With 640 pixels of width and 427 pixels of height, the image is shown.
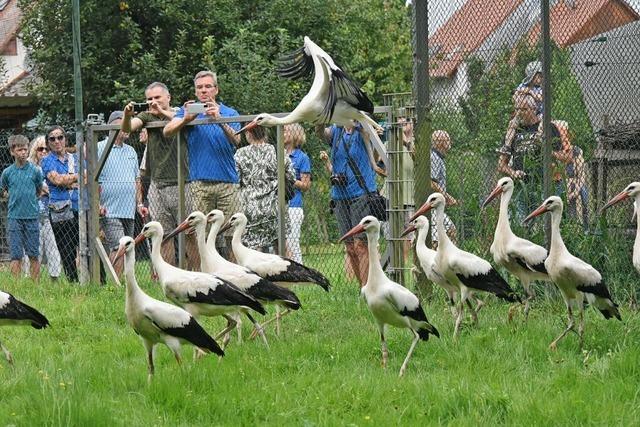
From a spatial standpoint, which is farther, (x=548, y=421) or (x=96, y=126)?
(x=96, y=126)

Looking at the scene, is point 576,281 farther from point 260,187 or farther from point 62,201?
point 62,201

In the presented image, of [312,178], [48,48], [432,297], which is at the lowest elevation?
[432,297]

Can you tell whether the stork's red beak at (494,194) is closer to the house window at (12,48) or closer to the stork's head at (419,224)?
the stork's head at (419,224)

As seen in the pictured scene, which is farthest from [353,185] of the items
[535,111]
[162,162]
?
[162,162]

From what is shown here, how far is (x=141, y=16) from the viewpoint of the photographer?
2314cm

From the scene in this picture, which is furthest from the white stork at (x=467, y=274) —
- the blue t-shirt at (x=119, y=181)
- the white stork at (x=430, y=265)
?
the blue t-shirt at (x=119, y=181)

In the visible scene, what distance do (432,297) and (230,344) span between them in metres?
2.48

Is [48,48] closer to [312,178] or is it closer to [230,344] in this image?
[312,178]

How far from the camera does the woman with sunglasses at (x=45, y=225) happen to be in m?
15.1

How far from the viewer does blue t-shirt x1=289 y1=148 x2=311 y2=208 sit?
1335 centimetres

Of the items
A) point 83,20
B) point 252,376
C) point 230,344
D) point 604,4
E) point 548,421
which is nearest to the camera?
point 548,421

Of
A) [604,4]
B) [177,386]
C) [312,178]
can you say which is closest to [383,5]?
[312,178]

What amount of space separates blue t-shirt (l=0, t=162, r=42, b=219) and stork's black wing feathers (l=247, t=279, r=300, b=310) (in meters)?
5.61

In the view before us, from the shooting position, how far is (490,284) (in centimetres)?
1006
